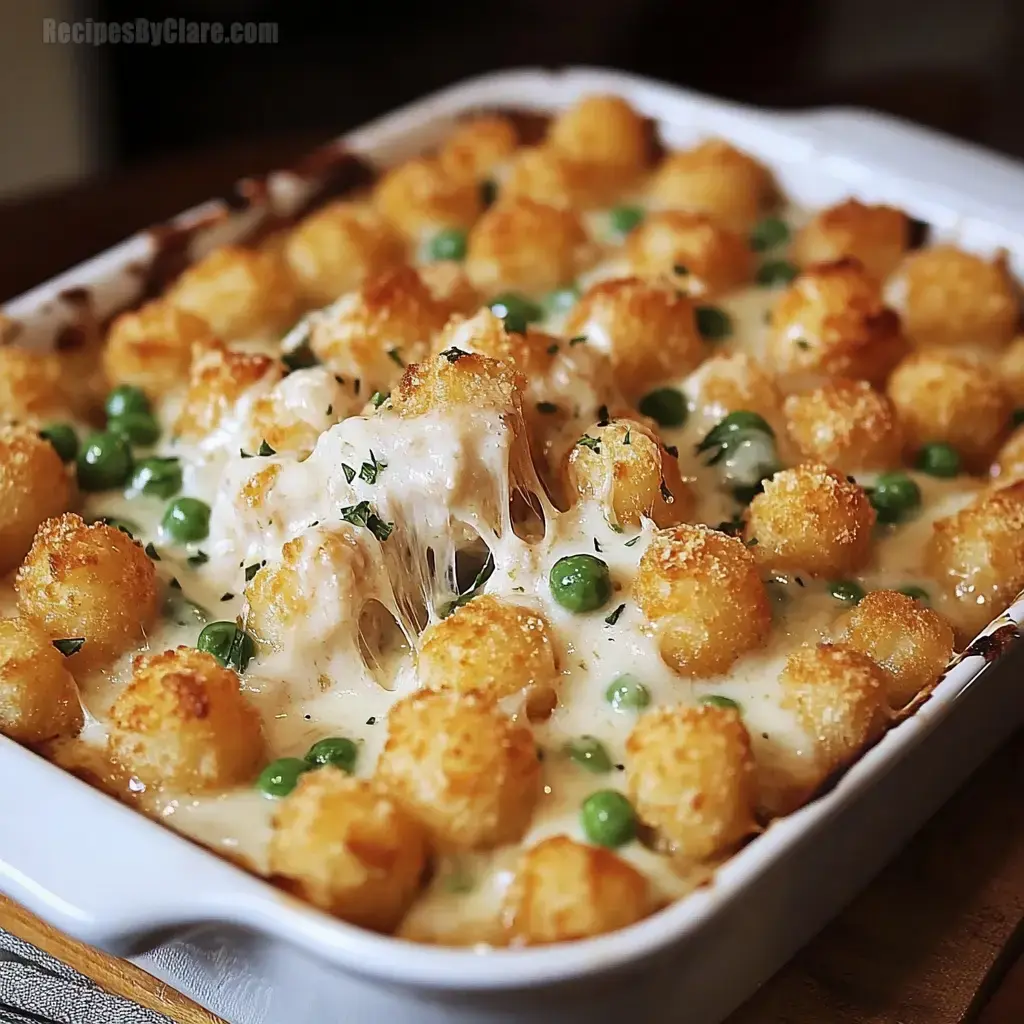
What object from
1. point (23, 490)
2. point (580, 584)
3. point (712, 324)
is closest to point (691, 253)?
point (712, 324)

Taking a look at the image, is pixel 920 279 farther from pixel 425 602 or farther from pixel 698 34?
pixel 698 34

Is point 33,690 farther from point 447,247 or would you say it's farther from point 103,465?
point 447,247

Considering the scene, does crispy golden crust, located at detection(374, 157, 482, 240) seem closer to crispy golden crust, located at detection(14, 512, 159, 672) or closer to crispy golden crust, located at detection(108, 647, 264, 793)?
crispy golden crust, located at detection(14, 512, 159, 672)

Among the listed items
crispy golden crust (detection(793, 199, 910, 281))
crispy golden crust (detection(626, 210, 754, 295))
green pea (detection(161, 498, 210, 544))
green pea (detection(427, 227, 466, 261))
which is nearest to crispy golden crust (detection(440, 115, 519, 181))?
green pea (detection(427, 227, 466, 261))

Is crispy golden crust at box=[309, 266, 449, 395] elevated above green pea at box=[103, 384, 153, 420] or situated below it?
above

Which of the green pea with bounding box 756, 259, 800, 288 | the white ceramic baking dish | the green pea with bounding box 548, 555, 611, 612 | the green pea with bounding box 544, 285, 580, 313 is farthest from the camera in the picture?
the green pea with bounding box 756, 259, 800, 288

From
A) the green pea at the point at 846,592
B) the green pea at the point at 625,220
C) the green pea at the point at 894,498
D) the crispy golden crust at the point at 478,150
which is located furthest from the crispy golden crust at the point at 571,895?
the crispy golden crust at the point at 478,150

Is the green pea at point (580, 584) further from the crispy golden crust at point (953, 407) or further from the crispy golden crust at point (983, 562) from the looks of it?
the crispy golden crust at point (953, 407)
